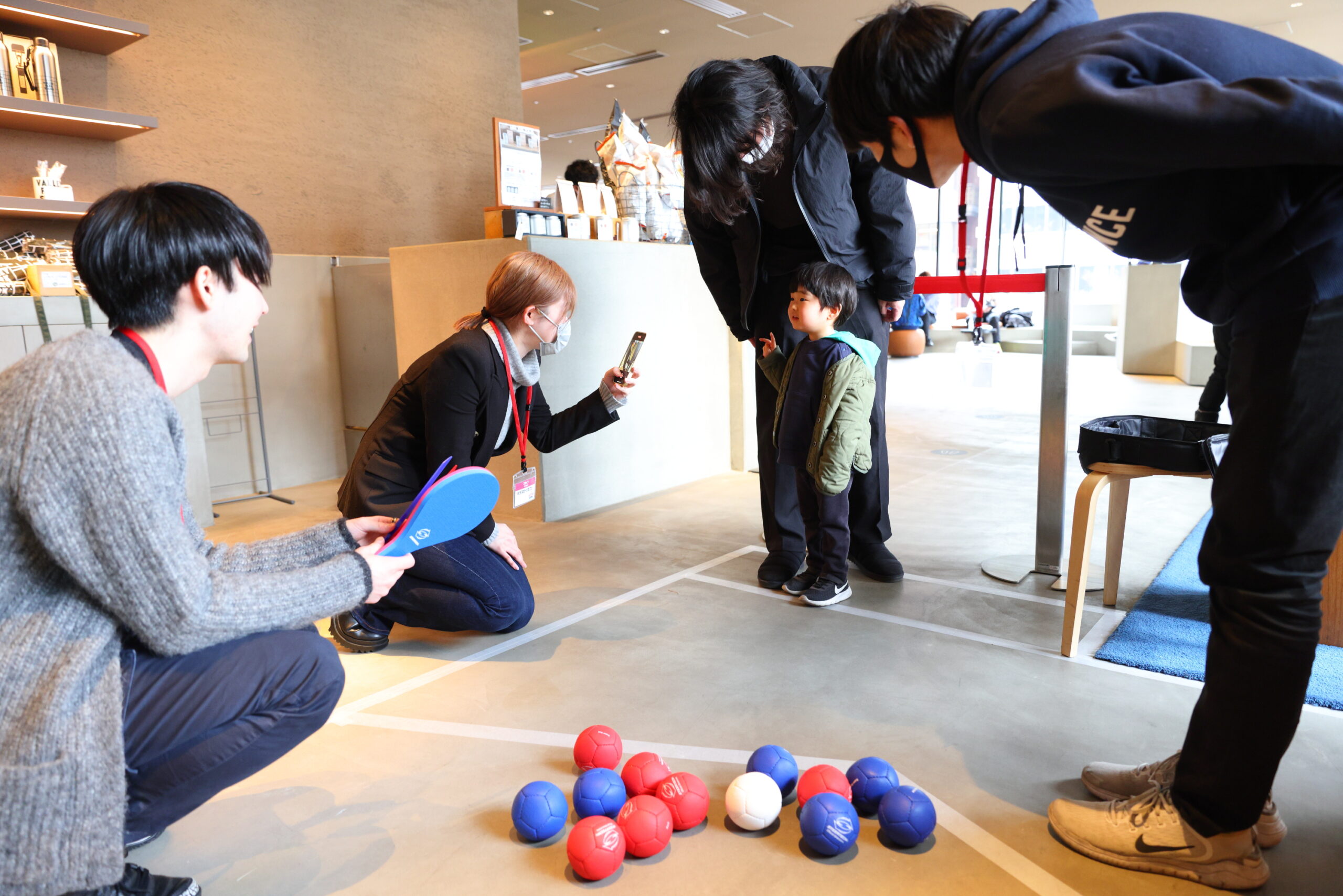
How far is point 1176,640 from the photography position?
92.2 inches

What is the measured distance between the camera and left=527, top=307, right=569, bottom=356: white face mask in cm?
254

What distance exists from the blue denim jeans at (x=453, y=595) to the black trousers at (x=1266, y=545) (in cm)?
170

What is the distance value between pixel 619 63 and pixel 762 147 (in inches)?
352

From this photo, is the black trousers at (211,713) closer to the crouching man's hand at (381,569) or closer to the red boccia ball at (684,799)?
the crouching man's hand at (381,569)

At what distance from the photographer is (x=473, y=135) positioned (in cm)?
639

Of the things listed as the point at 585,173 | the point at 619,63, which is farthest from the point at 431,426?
the point at 619,63

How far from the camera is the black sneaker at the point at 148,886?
133cm

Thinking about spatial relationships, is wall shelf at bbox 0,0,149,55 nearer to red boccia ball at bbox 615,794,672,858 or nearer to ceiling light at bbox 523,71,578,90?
red boccia ball at bbox 615,794,672,858

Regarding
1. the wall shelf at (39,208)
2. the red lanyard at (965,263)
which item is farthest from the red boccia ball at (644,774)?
the wall shelf at (39,208)

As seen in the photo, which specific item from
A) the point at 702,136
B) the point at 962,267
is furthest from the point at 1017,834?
the point at 702,136

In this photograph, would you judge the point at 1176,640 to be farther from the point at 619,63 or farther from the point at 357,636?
the point at 619,63

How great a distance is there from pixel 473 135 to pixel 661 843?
5861 mm

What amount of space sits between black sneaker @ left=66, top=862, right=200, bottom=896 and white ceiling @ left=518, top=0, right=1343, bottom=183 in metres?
7.83

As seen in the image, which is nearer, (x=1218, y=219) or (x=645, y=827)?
(x=1218, y=219)
